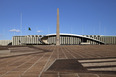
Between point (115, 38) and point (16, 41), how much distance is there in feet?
A: 289

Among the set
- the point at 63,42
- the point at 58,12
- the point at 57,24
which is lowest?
the point at 63,42

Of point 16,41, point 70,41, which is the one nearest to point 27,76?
point 70,41

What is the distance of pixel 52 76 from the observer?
443cm

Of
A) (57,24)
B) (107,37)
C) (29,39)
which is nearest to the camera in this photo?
(57,24)

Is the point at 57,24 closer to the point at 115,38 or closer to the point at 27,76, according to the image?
the point at 27,76

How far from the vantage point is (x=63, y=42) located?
111062 mm

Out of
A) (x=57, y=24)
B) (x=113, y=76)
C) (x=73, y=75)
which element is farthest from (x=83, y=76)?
(x=57, y=24)

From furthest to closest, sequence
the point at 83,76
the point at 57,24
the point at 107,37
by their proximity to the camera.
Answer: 1. the point at 107,37
2. the point at 57,24
3. the point at 83,76

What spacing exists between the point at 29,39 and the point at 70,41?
36572 millimetres

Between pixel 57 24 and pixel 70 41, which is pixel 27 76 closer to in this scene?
pixel 57 24

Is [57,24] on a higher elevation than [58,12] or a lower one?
lower

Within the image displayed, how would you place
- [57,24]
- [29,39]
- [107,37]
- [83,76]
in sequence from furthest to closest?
1. [29,39]
2. [107,37]
3. [57,24]
4. [83,76]

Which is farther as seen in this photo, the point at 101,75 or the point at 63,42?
the point at 63,42

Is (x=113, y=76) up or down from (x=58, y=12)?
down
